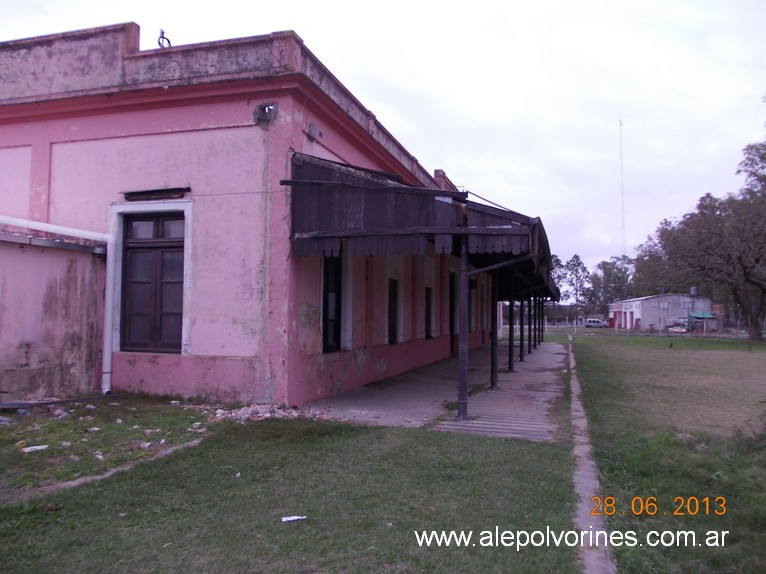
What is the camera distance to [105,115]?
10500 millimetres

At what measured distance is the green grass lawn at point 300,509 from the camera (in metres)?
3.92

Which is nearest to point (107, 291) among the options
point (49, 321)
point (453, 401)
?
point (49, 321)

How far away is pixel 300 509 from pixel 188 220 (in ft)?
20.9

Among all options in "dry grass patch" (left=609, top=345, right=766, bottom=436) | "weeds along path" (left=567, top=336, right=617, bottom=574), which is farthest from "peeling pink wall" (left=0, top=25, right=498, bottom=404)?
"dry grass patch" (left=609, top=345, right=766, bottom=436)

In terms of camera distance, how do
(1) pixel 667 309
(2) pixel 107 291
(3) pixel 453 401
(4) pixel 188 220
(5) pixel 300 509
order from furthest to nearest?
(1) pixel 667 309 < (3) pixel 453 401 < (2) pixel 107 291 < (4) pixel 188 220 < (5) pixel 300 509

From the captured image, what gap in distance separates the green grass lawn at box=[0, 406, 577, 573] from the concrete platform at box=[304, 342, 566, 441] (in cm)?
133

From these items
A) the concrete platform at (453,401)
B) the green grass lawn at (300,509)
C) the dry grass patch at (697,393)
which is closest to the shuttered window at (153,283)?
the concrete platform at (453,401)

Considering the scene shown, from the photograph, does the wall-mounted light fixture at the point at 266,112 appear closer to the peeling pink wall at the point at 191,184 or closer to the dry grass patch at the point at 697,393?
the peeling pink wall at the point at 191,184

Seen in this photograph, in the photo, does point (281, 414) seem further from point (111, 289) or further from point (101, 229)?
point (101, 229)

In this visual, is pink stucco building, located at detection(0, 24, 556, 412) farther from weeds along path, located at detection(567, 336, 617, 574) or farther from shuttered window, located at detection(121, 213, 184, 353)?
weeds along path, located at detection(567, 336, 617, 574)

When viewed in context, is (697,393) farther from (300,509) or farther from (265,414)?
(300,509)

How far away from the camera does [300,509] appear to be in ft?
16.0

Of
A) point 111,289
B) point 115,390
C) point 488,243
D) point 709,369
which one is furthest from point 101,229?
point 709,369

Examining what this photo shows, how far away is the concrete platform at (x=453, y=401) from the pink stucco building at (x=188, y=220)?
0.86m
